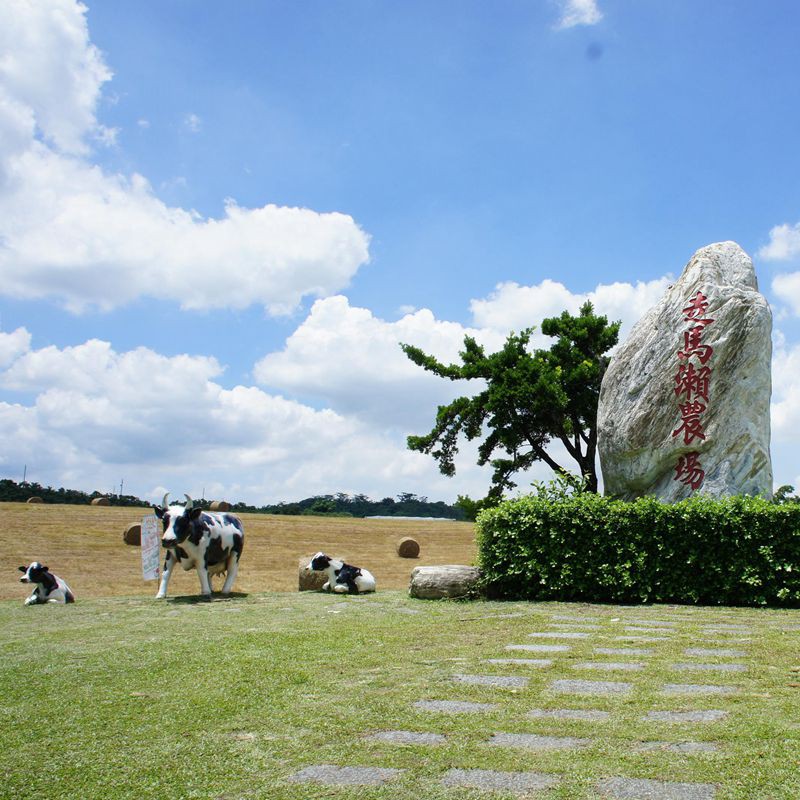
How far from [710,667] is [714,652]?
82 cm

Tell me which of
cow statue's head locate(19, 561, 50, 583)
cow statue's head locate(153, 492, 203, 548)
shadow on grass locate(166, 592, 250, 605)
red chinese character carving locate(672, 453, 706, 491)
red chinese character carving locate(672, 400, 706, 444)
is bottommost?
shadow on grass locate(166, 592, 250, 605)

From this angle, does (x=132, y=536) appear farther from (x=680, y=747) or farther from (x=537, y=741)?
(x=680, y=747)

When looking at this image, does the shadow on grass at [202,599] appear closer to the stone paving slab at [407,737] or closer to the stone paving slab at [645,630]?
the stone paving slab at [645,630]

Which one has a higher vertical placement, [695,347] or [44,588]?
[695,347]

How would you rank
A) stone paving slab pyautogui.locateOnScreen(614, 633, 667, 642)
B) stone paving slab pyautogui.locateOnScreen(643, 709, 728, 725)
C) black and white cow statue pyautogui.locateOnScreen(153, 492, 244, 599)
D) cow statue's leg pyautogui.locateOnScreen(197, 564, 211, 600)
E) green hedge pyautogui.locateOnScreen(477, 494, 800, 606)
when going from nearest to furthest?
stone paving slab pyautogui.locateOnScreen(643, 709, 728, 725)
stone paving slab pyautogui.locateOnScreen(614, 633, 667, 642)
green hedge pyautogui.locateOnScreen(477, 494, 800, 606)
black and white cow statue pyautogui.locateOnScreen(153, 492, 244, 599)
cow statue's leg pyautogui.locateOnScreen(197, 564, 211, 600)

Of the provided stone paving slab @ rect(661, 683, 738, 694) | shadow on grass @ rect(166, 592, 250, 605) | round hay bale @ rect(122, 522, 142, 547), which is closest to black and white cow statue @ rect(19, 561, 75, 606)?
shadow on grass @ rect(166, 592, 250, 605)

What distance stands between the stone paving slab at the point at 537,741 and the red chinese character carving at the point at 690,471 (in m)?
10.2

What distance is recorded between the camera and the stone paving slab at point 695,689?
5230 millimetres

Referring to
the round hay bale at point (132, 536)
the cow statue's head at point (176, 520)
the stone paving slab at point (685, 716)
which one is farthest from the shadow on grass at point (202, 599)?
the round hay bale at point (132, 536)

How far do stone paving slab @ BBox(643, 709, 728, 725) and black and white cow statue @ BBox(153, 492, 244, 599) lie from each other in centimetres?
933

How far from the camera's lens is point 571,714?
15.5 ft

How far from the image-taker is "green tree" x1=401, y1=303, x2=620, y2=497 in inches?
845

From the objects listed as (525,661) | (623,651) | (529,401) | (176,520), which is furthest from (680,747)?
(529,401)

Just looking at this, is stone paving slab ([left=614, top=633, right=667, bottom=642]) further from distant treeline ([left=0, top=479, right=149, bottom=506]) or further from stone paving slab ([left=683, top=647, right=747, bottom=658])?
distant treeline ([left=0, top=479, right=149, bottom=506])
